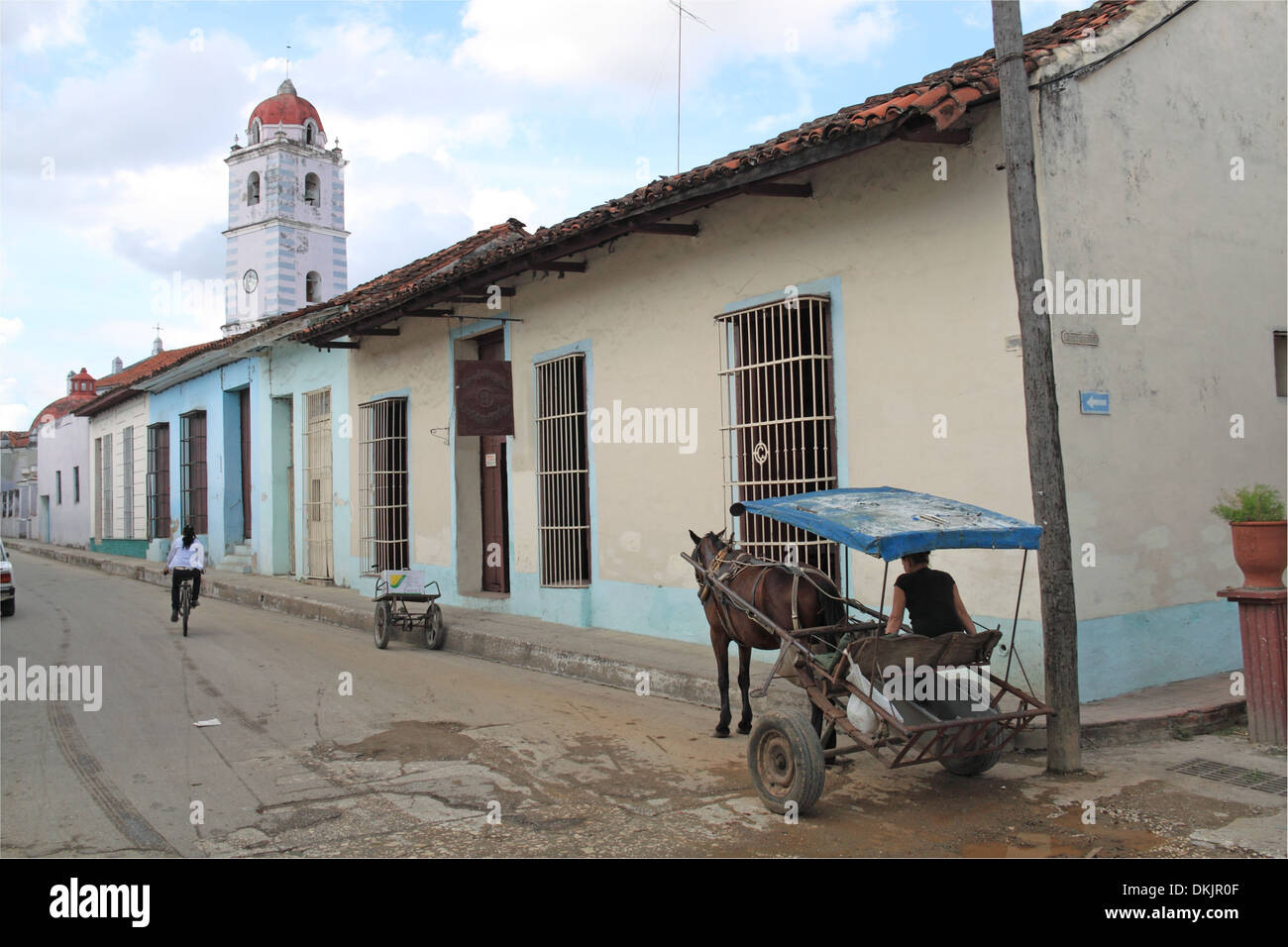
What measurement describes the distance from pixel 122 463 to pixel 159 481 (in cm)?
356

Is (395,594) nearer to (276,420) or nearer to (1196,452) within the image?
(1196,452)

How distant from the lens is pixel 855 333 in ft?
25.0

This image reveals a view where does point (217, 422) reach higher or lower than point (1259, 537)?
higher

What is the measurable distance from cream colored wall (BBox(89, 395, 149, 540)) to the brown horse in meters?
20.5

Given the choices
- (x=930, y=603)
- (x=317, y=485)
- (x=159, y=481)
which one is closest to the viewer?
(x=930, y=603)

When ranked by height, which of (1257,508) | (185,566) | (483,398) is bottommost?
(185,566)

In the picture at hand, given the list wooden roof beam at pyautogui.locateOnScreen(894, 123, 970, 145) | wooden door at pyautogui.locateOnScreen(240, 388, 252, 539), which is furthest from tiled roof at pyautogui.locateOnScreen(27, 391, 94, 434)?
wooden roof beam at pyautogui.locateOnScreen(894, 123, 970, 145)

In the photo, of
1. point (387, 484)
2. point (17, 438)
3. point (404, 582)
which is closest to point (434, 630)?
point (404, 582)

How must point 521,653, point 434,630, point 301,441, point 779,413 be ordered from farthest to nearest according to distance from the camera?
point 301,441 → point 434,630 → point 521,653 → point 779,413

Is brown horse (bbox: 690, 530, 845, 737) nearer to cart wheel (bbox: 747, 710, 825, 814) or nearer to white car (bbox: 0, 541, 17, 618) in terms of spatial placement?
cart wheel (bbox: 747, 710, 825, 814)

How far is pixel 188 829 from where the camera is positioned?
4.71 metres

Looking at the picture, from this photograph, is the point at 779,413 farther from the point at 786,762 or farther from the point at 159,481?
the point at 159,481

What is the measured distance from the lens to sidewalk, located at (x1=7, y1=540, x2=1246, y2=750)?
239 inches

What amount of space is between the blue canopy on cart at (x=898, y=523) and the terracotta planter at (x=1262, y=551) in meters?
1.84
